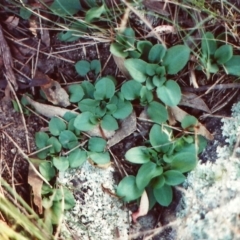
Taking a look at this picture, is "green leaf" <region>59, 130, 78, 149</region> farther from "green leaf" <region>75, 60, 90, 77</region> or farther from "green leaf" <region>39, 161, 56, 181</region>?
"green leaf" <region>75, 60, 90, 77</region>

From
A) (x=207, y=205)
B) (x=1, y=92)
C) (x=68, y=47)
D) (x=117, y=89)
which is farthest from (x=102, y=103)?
(x=207, y=205)

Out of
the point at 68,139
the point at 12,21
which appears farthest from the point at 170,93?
the point at 12,21

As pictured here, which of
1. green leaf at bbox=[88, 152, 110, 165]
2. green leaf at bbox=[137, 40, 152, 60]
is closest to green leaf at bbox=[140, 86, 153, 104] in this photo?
green leaf at bbox=[137, 40, 152, 60]

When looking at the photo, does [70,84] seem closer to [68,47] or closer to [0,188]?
[68,47]

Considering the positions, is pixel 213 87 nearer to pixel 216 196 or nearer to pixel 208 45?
pixel 208 45

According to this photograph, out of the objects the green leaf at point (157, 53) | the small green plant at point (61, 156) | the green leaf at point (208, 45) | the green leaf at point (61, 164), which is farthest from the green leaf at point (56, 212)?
the green leaf at point (208, 45)

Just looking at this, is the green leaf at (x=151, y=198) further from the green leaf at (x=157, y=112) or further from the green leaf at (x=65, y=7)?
the green leaf at (x=65, y=7)
